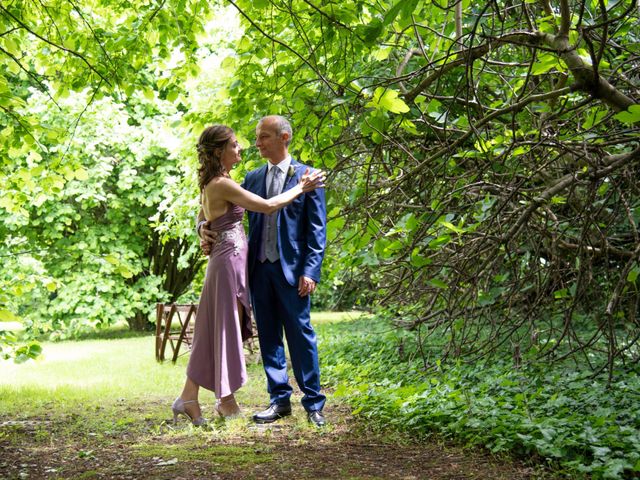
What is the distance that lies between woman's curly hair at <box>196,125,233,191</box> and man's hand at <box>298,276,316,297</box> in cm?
95

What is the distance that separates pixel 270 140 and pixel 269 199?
481 mm

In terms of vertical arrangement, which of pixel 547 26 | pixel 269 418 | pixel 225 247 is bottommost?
pixel 269 418

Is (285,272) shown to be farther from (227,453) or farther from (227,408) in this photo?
(227,453)

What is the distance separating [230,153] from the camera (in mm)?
5020

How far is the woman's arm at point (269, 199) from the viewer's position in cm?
470

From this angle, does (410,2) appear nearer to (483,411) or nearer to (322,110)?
(322,110)

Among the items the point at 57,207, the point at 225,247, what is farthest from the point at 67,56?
the point at 57,207

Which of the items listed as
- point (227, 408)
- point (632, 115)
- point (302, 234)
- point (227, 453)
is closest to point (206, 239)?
point (302, 234)

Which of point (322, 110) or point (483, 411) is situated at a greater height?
point (322, 110)

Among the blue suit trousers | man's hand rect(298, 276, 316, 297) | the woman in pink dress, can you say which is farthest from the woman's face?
man's hand rect(298, 276, 316, 297)

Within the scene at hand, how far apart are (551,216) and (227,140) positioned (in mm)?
2350

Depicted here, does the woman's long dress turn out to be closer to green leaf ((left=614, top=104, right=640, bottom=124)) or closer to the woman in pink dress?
the woman in pink dress

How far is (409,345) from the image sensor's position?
25.7 ft

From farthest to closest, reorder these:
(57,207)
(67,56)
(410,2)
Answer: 1. (57,207)
2. (67,56)
3. (410,2)
